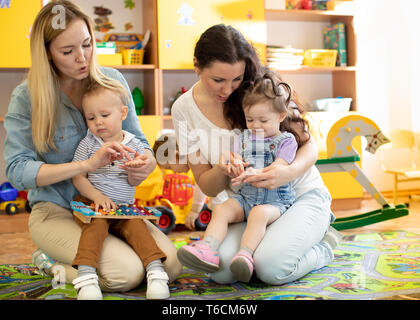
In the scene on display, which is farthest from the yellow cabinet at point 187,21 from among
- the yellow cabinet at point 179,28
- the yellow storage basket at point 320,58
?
the yellow storage basket at point 320,58

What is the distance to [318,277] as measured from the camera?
180 cm

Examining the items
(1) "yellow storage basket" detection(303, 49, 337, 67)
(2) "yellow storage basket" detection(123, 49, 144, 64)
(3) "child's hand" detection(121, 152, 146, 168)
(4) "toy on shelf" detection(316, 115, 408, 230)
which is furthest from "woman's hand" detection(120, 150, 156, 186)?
(1) "yellow storage basket" detection(303, 49, 337, 67)

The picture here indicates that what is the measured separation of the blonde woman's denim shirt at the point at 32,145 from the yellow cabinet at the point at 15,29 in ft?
4.82

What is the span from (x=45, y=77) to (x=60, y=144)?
9.5 inches

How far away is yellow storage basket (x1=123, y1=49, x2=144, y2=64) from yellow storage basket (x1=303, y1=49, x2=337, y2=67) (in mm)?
1205

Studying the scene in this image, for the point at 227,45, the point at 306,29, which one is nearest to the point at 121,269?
the point at 227,45

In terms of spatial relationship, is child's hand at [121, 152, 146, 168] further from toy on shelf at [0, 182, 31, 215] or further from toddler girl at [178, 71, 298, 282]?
toy on shelf at [0, 182, 31, 215]

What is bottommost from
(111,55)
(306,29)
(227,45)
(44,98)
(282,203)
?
(282,203)

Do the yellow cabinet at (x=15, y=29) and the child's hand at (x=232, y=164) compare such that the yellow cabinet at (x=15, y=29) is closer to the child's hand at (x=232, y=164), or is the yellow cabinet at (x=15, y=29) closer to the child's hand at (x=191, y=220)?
the child's hand at (x=191, y=220)

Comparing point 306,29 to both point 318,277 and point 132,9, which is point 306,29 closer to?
point 132,9

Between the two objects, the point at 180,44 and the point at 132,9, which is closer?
the point at 180,44

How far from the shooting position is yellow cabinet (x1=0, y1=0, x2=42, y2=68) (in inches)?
122

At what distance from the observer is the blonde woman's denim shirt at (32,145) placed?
5.55 feet
